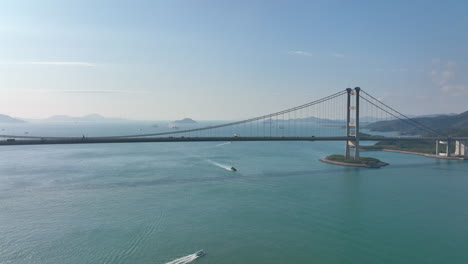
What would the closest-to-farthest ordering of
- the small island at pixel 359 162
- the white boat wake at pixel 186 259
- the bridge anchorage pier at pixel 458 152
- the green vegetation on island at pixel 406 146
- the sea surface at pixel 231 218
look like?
the white boat wake at pixel 186 259 < the sea surface at pixel 231 218 < the small island at pixel 359 162 < the bridge anchorage pier at pixel 458 152 < the green vegetation on island at pixel 406 146

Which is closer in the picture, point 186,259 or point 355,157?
point 186,259

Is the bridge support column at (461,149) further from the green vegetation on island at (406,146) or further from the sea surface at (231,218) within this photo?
the sea surface at (231,218)

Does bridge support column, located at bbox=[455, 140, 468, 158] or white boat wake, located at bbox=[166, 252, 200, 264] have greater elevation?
bridge support column, located at bbox=[455, 140, 468, 158]

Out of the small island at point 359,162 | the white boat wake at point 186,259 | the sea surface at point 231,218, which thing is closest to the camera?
the white boat wake at point 186,259

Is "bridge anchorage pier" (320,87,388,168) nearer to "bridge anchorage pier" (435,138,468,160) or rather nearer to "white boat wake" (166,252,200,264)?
"bridge anchorage pier" (435,138,468,160)

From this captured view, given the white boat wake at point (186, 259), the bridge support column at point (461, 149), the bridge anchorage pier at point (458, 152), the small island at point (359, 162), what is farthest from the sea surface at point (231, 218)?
the bridge support column at point (461, 149)

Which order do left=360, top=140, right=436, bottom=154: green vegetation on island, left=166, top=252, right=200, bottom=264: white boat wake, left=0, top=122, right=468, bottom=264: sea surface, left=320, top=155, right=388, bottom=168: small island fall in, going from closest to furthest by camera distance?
left=166, top=252, right=200, bottom=264: white boat wake
left=0, top=122, right=468, bottom=264: sea surface
left=320, top=155, right=388, bottom=168: small island
left=360, top=140, right=436, bottom=154: green vegetation on island

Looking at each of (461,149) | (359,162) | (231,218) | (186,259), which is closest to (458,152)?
(461,149)

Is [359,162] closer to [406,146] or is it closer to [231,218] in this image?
[231,218]

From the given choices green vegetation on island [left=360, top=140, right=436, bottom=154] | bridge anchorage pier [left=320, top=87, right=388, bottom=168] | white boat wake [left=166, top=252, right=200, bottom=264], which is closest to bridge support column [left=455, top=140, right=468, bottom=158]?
green vegetation on island [left=360, top=140, right=436, bottom=154]
